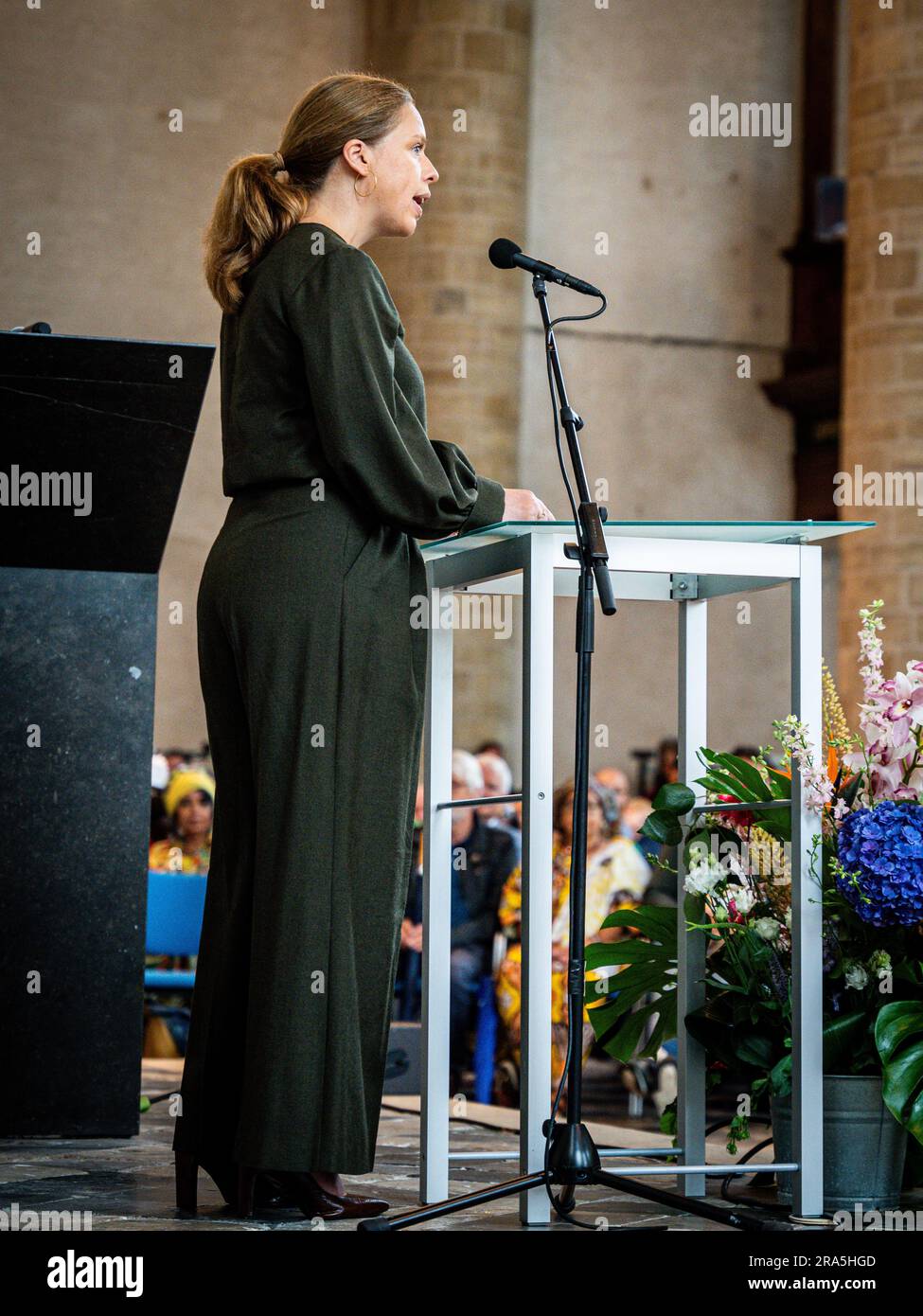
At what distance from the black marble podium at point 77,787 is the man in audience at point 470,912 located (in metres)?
2.83

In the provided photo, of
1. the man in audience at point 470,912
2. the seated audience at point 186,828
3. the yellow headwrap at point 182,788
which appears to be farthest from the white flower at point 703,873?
the yellow headwrap at point 182,788

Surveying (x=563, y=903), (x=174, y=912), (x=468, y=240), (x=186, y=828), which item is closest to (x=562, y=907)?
(x=563, y=903)

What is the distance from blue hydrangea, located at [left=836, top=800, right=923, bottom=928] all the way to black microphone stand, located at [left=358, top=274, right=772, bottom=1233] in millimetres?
524

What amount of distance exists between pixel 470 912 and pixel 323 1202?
169 inches

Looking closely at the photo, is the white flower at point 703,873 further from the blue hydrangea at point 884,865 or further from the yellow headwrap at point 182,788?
the yellow headwrap at point 182,788

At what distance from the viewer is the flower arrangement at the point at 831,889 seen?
8.21 feet

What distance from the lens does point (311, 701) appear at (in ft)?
7.69

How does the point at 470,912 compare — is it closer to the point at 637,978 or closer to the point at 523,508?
the point at 637,978

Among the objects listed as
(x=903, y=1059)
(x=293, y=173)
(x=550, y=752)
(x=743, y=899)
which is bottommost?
(x=903, y=1059)

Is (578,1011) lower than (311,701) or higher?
lower

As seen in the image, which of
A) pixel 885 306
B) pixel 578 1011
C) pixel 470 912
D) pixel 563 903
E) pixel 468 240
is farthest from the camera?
pixel 468 240

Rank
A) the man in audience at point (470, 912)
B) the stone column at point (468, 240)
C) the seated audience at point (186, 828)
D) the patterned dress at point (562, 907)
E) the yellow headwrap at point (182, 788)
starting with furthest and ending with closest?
the stone column at point (468, 240) < the yellow headwrap at point (182, 788) < the seated audience at point (186, 828) < the man in audience at point (470, 912) < the patterned dress at point (562, 907)

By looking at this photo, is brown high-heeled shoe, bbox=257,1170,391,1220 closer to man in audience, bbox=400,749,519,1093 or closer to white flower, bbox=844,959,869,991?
white flower, bbox=844,959,869,991
